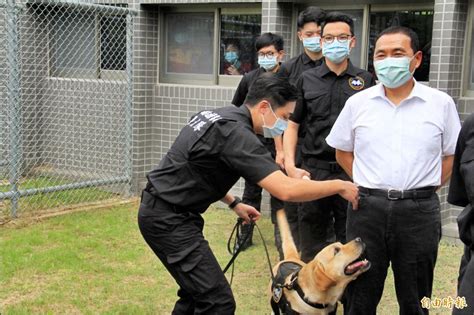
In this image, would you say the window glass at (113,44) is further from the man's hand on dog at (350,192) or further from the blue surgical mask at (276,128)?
the man's hand on dog at (350,192)

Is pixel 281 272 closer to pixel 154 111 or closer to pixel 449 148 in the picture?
pixel 449 148

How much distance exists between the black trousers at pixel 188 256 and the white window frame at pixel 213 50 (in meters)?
4.92

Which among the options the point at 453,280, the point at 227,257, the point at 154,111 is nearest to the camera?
the point at 453,280

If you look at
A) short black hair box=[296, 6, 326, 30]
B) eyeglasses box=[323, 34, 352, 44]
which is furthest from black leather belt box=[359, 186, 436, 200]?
short black hair box=[296, 6, 326, 30]

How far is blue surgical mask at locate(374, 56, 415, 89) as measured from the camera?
3.36m

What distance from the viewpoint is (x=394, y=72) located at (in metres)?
3.36

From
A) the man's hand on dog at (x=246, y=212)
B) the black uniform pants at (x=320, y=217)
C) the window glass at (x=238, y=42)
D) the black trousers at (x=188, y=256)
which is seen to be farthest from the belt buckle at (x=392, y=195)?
the window glass at (x=238, y=42)

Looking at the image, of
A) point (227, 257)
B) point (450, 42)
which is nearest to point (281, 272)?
point (227, 257)

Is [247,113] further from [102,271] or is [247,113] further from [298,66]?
[102,271]

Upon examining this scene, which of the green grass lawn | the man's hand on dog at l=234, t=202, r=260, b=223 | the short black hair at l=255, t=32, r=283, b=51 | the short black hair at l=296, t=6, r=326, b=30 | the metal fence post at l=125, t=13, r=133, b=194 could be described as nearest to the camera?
the man's hand on dog at l=234, t=202, r=260, b=223

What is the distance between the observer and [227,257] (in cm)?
601

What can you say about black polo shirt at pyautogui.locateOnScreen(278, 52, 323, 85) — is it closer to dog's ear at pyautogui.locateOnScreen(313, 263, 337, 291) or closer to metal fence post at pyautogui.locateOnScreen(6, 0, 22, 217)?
dog's ear at pyautogui.locateOnScreen(313, 263, 337, 291)

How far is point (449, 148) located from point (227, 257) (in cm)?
314

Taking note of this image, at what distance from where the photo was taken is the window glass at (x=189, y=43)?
8.42m
